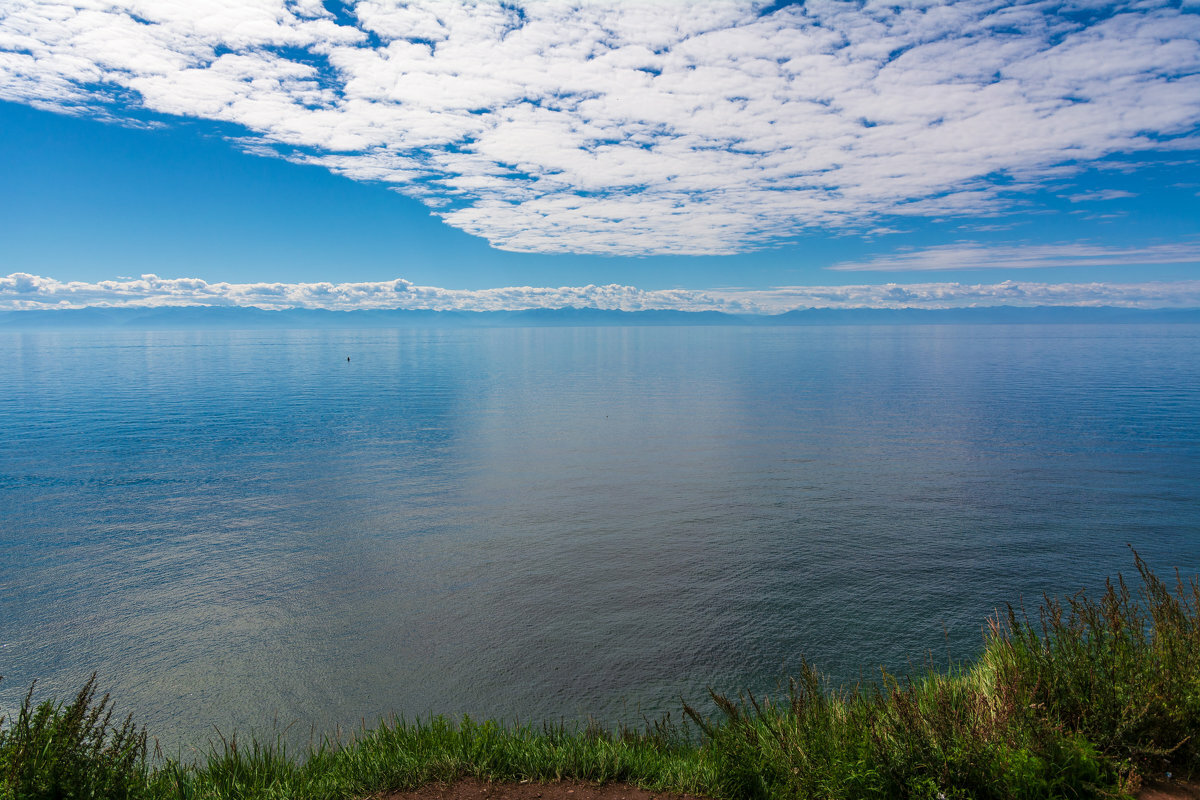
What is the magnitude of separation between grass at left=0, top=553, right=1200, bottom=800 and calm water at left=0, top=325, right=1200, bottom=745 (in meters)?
4.51

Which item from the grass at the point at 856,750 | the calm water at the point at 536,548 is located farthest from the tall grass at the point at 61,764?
the calm water at the point at 536,548

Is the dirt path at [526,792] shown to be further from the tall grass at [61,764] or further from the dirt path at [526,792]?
the tall grass at [61,764]

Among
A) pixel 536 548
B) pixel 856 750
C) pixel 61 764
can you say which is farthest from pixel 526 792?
pixel 536 548

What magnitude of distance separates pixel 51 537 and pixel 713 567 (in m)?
24.6

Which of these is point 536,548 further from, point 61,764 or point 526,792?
point 61,764

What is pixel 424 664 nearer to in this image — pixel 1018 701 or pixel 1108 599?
pixel 1018 701

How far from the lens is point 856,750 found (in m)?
7.47

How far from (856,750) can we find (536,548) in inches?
610

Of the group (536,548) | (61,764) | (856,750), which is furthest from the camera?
(536,548)

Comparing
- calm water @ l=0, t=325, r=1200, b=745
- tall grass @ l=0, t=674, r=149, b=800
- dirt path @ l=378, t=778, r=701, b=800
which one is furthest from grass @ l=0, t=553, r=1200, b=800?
calm water @ l=0, t=325, r=1200, b=745

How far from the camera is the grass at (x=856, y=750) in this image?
22.7 feet

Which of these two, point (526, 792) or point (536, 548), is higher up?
point (526, 792)

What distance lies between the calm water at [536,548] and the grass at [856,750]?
4513mm

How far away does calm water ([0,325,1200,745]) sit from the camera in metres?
14.5
